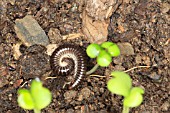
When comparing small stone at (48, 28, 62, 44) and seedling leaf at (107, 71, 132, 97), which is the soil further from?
seedling leaf at (107, 71, 132, 97)

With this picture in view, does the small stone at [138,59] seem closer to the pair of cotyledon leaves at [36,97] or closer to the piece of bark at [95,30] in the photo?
the piece of bark at [95,30]

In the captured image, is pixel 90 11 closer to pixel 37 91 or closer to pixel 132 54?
pixel 132 54

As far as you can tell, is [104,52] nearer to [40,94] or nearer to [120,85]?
[120,85]

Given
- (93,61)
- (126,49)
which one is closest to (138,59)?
(126,49)

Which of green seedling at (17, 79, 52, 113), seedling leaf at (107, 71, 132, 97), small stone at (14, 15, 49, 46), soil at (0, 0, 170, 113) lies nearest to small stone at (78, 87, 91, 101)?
soil at (0, 0, 170, 113)

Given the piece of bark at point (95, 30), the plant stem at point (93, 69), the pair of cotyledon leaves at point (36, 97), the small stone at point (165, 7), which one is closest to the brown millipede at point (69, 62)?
the plant stem at point (93, 69)

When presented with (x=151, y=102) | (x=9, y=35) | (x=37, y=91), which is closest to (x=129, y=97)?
(x=37, y=91)
